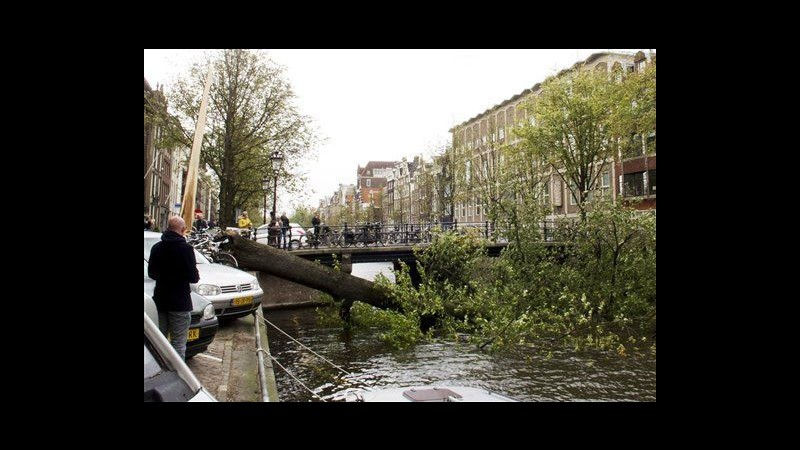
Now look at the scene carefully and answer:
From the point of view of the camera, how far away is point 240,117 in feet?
92.7

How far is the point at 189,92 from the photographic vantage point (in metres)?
28.2

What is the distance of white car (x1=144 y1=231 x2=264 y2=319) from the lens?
32.3 feet

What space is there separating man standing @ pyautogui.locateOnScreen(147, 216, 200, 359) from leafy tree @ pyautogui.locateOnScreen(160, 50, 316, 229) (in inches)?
816

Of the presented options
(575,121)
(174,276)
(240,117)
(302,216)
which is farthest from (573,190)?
(302,216)

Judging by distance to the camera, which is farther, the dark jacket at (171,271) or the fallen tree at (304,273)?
the fallen tree at (304,273)

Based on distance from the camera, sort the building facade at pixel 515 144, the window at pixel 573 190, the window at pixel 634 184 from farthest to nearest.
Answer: the window at pixel 634 184 < the building facade at pixel 515 144 < the window at pixel 573 190

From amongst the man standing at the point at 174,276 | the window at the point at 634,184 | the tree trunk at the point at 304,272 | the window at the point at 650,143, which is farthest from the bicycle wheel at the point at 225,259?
the window at the point at 634,184

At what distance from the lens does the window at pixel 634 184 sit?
35625 mm

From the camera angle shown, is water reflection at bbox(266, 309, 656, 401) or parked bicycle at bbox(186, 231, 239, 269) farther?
parked bicycle at bbox(186, 231, 239, 269)

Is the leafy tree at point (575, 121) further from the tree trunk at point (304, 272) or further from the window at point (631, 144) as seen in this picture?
the tree trunk at point (304, 272)

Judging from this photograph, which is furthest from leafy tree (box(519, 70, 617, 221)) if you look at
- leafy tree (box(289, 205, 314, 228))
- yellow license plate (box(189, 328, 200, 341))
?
yellow license plate (box(189, 328, 200, 341))

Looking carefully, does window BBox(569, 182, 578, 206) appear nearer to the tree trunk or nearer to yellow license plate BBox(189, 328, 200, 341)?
the tree trunk
